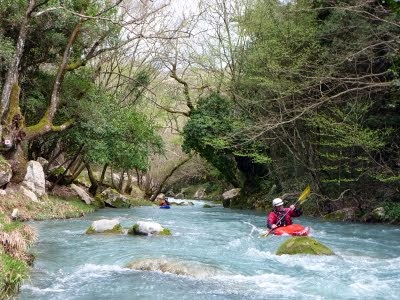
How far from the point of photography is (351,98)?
16656 mm

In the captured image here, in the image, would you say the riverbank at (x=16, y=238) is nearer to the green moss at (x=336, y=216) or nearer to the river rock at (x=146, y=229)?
the river rock at (x=146, y=229)

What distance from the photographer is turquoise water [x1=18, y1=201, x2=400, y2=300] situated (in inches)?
266

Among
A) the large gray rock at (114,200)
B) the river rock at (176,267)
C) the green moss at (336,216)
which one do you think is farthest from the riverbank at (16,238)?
the green moss at (336,216)

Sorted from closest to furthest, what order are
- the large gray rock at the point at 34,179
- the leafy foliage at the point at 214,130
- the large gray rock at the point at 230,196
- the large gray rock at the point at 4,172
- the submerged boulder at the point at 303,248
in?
the submerged boulder at the point at 303,248 → the large gray rock at the point at 4,172 → the large gray rock at the point at 34,179 → the leafy foliage at the point at 214,130 → the large gray rock at the point at 230,196

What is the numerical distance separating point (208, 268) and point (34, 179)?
10822 millimetres

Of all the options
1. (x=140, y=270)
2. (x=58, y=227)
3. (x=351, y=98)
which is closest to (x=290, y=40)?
(x=351, y=98)

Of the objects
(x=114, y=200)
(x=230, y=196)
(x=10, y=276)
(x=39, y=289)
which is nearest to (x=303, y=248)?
(x=39, y=289)

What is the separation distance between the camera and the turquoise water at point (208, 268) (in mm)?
6758

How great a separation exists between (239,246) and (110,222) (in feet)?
12.7

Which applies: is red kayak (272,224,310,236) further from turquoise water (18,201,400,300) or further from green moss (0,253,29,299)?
green moss (0,253,29,299)

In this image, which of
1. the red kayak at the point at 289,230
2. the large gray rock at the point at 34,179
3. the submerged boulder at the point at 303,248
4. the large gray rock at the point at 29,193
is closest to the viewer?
the submerged boulder at the point at 303,248

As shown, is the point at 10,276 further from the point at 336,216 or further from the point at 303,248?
the point at 336,216

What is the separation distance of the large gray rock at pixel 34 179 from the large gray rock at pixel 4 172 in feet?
5.92

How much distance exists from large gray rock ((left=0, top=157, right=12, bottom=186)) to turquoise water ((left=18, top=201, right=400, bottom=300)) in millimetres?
2174
